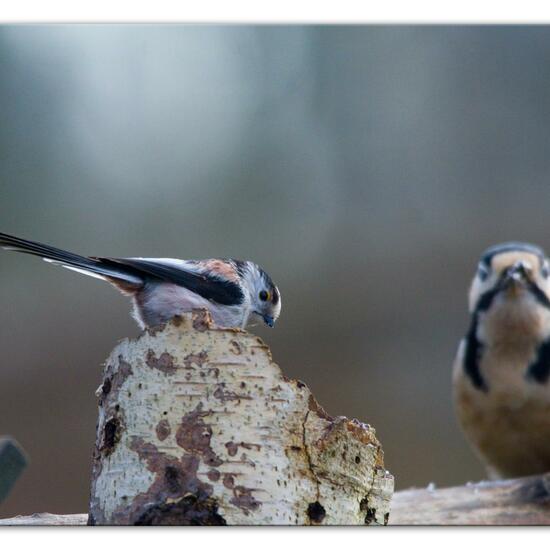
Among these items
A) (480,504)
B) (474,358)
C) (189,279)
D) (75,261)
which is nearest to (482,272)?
(474,358)

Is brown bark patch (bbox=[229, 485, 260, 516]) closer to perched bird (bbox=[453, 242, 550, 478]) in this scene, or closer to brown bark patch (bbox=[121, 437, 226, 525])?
brown bark patch (bbox=[121, 437, 226, 525])

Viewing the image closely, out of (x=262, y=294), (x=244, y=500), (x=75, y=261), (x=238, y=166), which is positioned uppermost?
(x=238, y=166)

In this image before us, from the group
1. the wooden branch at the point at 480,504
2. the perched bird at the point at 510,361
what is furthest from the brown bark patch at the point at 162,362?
the perched bird at the point at 510,361

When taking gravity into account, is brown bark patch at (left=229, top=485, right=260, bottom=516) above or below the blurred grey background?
below

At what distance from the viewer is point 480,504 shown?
6.49 feet

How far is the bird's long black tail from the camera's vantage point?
5.21 ft

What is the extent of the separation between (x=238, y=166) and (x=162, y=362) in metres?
0.91

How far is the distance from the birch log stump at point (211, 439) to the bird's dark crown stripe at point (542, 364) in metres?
0.97

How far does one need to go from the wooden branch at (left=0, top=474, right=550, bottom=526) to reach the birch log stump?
59 cm

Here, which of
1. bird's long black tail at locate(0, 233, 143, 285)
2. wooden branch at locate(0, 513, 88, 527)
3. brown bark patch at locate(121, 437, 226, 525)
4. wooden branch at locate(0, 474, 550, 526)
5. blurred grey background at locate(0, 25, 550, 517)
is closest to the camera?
brown bark patch at locate(121, 437, 226, 525)

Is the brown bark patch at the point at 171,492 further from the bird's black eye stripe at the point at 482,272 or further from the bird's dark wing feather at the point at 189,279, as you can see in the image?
the bird's black eye stripe at the point at 482,272

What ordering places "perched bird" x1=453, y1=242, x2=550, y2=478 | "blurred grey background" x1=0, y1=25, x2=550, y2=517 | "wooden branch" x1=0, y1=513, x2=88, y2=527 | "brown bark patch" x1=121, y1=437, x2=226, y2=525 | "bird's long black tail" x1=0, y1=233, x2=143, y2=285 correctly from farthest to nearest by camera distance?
"perched bird" x1=453, y1=242, x2=550, y2=478
"blurred grey background" x1=0, y1=25, x2=550, y2=517
"wooden branch" x1=0, y1=513, x2=88, y2=527
"bird's long black tail" x1=0, y1=233, x2=143, y2=285
"brown bark patch" x1=121, y1=437, x2=226, y2=525

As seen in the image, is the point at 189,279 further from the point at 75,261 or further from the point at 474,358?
the point at 474,358

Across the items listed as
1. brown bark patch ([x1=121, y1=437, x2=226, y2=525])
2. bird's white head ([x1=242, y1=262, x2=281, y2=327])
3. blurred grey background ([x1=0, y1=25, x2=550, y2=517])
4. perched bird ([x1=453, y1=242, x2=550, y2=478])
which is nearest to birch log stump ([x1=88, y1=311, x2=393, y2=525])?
brown bark patch ([x1=121, y1=437, x2=226, y2=525])
